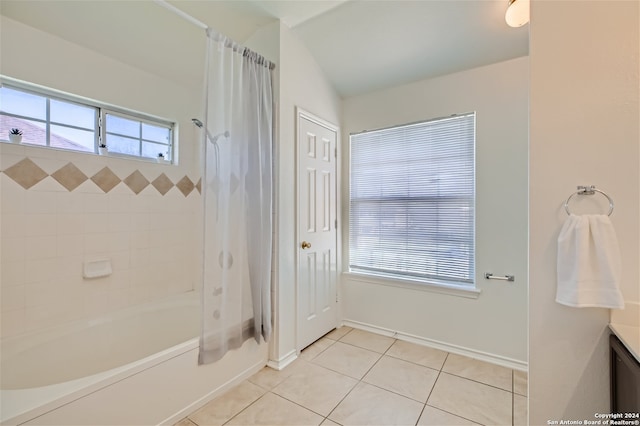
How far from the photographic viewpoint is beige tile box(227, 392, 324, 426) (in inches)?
62.0

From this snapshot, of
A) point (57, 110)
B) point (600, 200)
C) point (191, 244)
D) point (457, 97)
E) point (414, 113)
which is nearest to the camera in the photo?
point (600, 200)

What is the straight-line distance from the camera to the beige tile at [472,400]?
1.61 m

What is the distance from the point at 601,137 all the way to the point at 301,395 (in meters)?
2.05

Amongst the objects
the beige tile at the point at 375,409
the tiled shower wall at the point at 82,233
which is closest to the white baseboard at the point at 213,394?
the beige tile at the point at 375,409

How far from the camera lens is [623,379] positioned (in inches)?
35.3

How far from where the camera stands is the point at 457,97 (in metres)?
2.33

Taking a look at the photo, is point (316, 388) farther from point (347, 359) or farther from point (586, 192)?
point (586, 192)

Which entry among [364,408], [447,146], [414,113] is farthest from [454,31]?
[364,408]

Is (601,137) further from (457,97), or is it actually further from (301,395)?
(301,395)

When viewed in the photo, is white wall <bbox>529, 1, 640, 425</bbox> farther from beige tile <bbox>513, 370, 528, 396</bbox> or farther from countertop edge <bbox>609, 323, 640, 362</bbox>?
beige tile <bbox>513, 370, 528, 396</bbox>

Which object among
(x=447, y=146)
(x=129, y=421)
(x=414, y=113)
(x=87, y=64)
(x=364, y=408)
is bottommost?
(x=364, y=408)

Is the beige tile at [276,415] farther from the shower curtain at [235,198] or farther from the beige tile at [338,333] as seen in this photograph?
the beige tile at [338,333]

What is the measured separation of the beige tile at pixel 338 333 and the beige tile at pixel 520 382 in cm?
139

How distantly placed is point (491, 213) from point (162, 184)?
2841 millimetres
